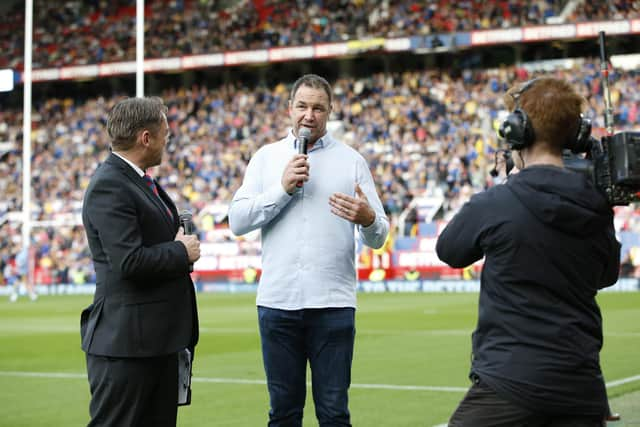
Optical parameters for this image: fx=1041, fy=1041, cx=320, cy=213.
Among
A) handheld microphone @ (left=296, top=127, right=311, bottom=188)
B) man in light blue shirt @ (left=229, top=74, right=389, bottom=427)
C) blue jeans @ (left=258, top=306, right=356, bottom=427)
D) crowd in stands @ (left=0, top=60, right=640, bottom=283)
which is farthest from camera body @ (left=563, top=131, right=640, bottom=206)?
crowd in stands @ (left=0, top=60, right=640, bottom=283)

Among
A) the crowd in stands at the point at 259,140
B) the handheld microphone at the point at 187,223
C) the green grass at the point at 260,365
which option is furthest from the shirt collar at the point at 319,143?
the crowd in stands at the point at 259,140

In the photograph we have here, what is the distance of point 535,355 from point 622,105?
3401 cm

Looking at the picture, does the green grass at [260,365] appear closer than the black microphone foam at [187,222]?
No

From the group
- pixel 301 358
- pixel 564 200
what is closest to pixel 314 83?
pixel 301 358

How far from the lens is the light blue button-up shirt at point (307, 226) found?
5.47 meters

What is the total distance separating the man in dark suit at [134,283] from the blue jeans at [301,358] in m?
0.70

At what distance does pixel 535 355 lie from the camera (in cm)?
351

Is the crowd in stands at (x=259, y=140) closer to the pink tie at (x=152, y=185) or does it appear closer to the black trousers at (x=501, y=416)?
the pink tie at (x=152, y=185)

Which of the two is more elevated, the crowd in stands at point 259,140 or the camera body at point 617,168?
the crowd in stands at point 259,140

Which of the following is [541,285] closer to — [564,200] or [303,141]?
[564,200]

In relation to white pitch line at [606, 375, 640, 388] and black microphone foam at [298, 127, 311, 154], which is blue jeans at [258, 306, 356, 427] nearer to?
black microphone foam at [298, 127, 311, 154]

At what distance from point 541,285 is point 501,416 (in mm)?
466

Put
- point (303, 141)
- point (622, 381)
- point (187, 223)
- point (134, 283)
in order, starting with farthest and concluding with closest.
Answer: point (622, 381) → point (303, 141) → point (187, 223) → point (134, 283)

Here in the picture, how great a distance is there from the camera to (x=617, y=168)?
3.49 meters
